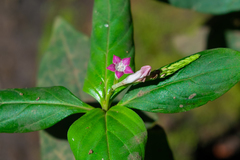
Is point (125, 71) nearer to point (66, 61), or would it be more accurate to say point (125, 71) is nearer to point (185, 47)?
point (66, 61)

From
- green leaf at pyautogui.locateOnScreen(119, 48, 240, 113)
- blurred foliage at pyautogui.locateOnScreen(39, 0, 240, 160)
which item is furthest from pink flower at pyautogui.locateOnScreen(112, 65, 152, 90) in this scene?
blurred foliage at pyautogui.locateOnScreen(39, 0, 240, 160)

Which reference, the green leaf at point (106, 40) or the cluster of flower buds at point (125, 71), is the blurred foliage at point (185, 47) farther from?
the cluster of flower buds at point (125, 71)

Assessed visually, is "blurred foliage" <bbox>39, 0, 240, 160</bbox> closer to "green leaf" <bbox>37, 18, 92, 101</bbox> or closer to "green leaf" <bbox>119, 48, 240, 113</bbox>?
"green leaf" <bbox>37, 18, 92, 101</bbox>

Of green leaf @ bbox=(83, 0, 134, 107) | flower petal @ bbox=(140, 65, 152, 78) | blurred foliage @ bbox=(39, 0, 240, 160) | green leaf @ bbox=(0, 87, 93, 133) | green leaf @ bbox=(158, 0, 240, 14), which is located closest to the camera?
flower petal @ bbox=(140, 65, 152, 78)

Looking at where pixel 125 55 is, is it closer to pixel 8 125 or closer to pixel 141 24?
pixel 8 125

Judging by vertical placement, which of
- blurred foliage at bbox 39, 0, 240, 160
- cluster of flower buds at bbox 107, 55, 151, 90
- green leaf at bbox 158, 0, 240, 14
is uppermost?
green leaf at bbox 158, 0, 240, 14

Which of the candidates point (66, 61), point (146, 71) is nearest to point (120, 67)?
point (146, 71)

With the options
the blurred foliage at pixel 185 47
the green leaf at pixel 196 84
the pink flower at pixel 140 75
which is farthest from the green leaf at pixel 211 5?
the pink flower at pixel 140 75
